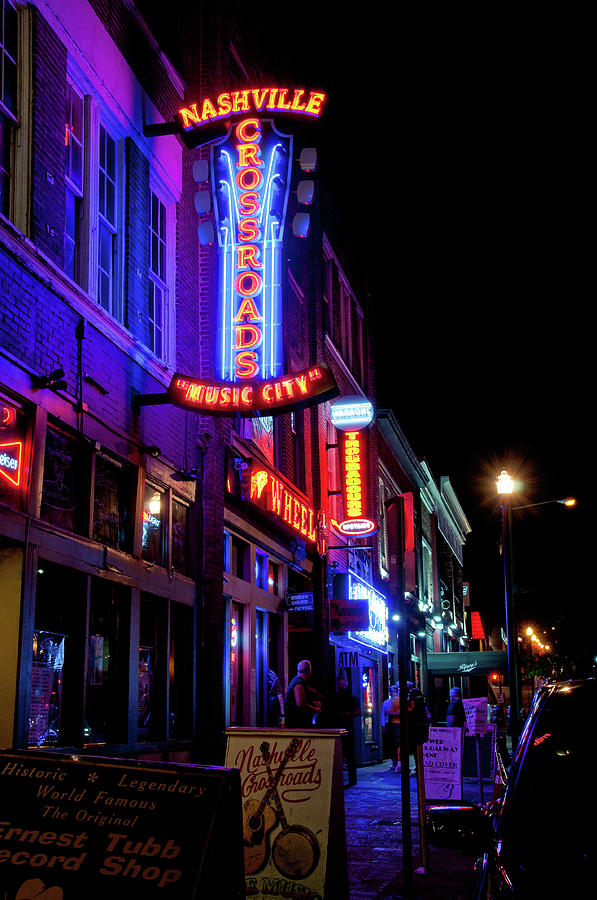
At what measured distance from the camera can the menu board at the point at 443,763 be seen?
37.4ft

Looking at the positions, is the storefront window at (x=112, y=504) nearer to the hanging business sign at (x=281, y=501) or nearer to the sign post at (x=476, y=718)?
the hanging business sign at (x=281, y=501)

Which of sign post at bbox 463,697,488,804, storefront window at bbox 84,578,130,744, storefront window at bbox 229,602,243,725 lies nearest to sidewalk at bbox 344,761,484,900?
sign post at bbox 463,697,488,804

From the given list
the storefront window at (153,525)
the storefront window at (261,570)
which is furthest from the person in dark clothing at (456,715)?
the storefront window at (153,525)

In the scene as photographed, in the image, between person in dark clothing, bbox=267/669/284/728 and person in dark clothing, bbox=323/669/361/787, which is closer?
person in dark clothing, bbox=267/669/284/728

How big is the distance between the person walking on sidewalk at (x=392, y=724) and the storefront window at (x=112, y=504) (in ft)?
19.9

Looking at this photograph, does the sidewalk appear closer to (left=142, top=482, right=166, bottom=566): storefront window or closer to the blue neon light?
(left=142, top=482, right=166, bottom=566): storefront window

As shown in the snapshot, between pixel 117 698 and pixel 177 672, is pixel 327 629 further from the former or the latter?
pixel 117 698

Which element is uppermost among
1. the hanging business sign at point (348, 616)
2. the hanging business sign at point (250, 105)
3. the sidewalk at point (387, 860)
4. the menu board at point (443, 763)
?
the hanging business sign at point (250, 105)

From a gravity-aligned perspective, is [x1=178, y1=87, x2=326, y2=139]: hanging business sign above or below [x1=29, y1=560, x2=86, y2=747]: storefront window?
above

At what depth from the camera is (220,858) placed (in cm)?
376

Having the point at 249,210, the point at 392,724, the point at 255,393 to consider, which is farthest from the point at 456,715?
the point at 249,210

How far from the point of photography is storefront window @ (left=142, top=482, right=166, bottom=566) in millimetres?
11492

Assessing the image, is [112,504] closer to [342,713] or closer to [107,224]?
[107,224]

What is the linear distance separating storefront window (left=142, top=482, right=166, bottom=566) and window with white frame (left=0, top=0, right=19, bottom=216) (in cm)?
403
